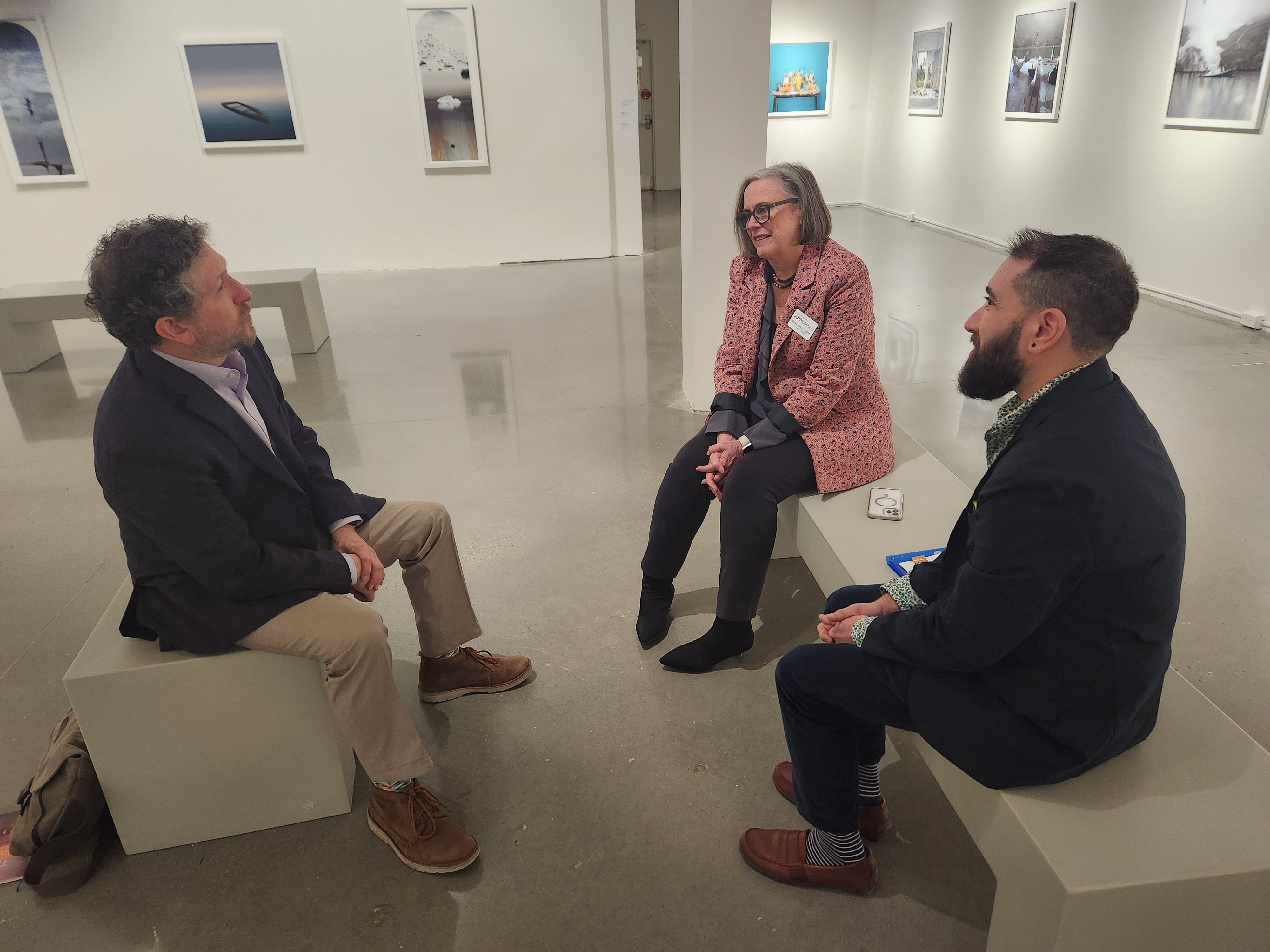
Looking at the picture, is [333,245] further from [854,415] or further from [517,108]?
[854,415]

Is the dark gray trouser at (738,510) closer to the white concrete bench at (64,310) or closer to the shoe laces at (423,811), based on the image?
the shoe laces at (423,811)

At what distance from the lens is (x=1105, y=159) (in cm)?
780

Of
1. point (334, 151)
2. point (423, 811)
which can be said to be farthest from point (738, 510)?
point (334, 151)

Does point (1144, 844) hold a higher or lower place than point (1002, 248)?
higher

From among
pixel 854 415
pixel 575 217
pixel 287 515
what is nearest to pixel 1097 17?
pixel 575 217

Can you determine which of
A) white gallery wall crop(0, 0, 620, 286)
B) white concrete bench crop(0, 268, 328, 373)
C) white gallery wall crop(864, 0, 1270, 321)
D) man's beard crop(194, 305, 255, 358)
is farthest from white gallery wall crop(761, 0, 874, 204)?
man's beard crop(194, 305, 255, 358)

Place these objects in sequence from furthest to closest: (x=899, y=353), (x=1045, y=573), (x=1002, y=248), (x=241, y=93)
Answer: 1. (x=1002, y=248)
2. (x=241, y=93)
3. (x=899, y=353)
4. (x=1045, y=573)

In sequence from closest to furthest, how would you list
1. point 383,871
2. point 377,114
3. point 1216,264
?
point 383,871 < point 1216,264 < point 377,114

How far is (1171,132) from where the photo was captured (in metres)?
6.96

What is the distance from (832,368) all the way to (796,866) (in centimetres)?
149

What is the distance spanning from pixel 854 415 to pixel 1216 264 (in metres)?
5.70

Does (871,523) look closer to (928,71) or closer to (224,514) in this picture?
(224,514)

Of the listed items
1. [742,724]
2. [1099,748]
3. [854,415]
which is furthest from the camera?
[854,415]

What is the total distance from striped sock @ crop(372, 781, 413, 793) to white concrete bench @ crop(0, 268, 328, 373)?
198 inches
